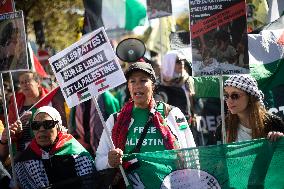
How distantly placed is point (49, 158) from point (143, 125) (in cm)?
76

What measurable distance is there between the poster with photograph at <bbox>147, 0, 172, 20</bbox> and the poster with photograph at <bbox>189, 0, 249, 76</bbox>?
201 inches

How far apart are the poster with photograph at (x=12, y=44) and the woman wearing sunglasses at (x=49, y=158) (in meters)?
0.49

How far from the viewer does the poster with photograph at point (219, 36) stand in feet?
17.8

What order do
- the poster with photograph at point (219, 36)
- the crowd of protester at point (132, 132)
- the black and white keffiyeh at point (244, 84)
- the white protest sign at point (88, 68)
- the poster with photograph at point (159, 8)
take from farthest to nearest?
1. the poster with photograph at point (159, 8)
2. the poster with photograph at point (219, 36)
3. the black and white keffiyeh at point (244, 84)
4. the crowd of protester at point (132, 132)
5. the white protest sign at point (88, 68)

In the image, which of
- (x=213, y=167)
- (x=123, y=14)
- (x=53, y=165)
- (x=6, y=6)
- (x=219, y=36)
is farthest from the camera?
(x=123, y=14)

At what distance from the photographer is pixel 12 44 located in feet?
18.2

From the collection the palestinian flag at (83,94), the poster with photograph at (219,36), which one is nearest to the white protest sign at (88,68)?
the palestinian flag at (83,94)

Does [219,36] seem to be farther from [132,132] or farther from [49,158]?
[49,158]

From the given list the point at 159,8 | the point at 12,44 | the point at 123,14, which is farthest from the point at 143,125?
the point at 123,14

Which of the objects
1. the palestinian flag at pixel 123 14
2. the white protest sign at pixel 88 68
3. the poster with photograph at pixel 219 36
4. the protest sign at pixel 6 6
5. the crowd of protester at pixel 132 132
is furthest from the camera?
the palestinian flag at pixel 123 14

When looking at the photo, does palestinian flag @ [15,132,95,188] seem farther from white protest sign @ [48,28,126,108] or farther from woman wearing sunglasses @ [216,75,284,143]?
woman wearing sunglasses @ [216,75,284,143]

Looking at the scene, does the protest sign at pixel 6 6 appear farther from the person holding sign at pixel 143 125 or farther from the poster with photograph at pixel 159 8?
the poster with photograph at pixel 159 8

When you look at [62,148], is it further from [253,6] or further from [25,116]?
[253,6]

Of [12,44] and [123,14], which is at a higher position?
[123,14]
